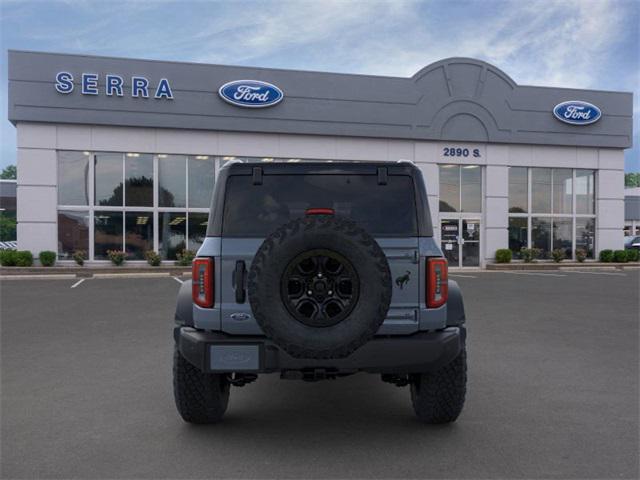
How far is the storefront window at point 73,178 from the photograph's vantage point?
20234 millimetres

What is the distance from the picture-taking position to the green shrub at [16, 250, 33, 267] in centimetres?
1906

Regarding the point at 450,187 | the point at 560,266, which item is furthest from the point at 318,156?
the point at 560,266

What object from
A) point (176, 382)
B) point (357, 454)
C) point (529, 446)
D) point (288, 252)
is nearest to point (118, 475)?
point (176, 382)

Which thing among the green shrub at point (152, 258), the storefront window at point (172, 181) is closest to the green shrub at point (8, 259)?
the green shrub at point (152, 258)

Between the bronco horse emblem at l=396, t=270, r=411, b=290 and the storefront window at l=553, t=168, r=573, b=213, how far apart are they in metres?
24.2

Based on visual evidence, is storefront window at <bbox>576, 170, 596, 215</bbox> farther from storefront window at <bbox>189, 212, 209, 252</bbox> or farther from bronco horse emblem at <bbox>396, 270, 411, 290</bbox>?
bronco horse emblem at <bbox>396, 270, 411, 290</bbox>

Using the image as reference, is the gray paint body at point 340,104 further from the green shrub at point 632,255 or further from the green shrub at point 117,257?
the green shrub at point 632,255

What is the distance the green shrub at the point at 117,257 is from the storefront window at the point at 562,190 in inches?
802

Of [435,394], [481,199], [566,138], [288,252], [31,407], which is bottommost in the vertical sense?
[31,407]

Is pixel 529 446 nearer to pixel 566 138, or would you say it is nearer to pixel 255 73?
pixel 255 73

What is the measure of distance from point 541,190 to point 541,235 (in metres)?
2.24

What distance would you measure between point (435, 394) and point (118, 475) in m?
2.31

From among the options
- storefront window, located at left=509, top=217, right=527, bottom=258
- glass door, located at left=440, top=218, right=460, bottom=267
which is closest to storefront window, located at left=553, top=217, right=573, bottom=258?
storefront window, located at left=509, top=217, right=527, bottom=258

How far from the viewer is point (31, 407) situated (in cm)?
454
